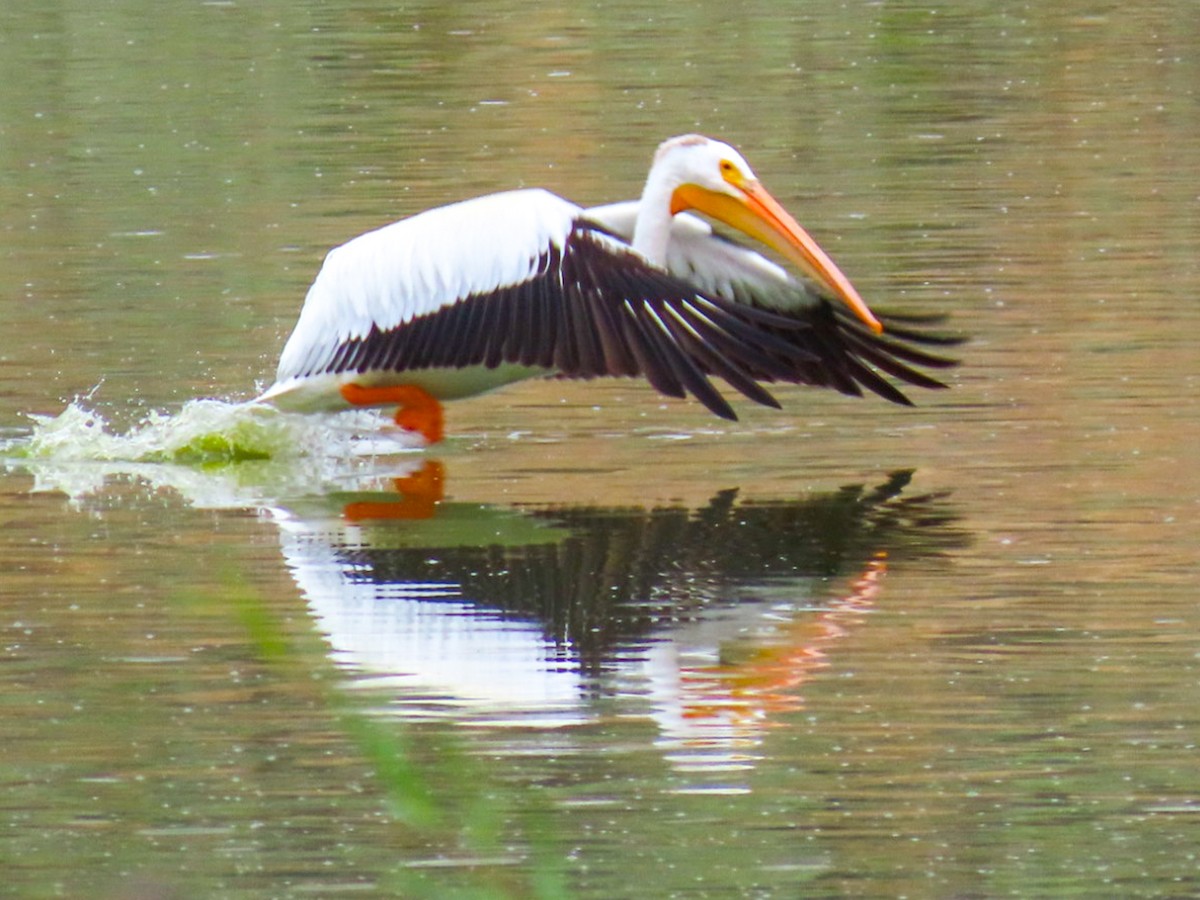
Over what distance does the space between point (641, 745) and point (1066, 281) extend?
4564 millimetres

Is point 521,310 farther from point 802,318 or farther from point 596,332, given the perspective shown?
point 802,318

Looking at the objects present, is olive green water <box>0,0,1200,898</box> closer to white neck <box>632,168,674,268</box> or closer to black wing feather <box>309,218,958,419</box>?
black wing feather <box>309,218,958,419</box>

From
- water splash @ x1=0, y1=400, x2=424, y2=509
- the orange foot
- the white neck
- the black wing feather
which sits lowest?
water splash @ x1=0, y1=400, x2=424, y2=509

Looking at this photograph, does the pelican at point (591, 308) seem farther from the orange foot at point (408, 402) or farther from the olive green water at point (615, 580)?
the olive green water at point (615, 580)

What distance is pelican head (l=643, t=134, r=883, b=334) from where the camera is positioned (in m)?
6.72

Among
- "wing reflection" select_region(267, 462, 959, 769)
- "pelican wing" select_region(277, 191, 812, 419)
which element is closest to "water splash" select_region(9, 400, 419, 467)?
"pelican wing" select_region(277, 191, 812, 419)

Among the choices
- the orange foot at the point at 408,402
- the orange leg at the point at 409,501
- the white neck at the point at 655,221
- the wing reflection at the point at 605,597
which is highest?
the white neck at the point at 655,221

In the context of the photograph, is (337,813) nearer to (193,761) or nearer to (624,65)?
(193,761)

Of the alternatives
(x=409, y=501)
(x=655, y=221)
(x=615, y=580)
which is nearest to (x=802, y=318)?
(x=655, y=221)

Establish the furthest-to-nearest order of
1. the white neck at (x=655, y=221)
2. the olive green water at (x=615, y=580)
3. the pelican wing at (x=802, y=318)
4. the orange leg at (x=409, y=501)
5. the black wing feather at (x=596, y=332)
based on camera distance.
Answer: the pelican wing at (x=802, y=318)
the white neck at (x=655, y=221)
the orange leg at (x=409, y=501)
the black wing feather at (x=596, y=332)
the olive green water at (x=615, y=580)

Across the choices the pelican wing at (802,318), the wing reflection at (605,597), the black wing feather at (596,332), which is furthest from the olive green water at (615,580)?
the black wing feather at (596,332)

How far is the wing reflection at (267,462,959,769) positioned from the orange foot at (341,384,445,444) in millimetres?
213

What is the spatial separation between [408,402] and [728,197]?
39.2 inches

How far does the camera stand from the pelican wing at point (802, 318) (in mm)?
6859
